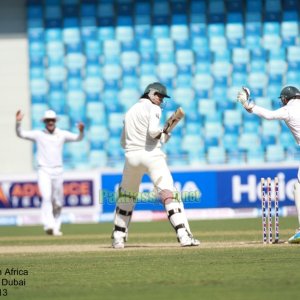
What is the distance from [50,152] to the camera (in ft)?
62.1

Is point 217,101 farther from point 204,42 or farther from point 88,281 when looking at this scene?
point 88,281

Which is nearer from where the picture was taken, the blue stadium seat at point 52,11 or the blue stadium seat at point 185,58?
the blue stadium seat at point 185,58

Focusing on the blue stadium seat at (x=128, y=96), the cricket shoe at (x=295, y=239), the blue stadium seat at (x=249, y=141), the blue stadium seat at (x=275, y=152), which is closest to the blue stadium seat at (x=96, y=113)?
the blue stadium seat at (x=128, y=96)

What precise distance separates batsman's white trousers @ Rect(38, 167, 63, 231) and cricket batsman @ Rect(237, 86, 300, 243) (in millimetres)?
6474

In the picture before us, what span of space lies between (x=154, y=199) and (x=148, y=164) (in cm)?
1005

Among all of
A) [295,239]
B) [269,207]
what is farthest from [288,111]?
[295,239]

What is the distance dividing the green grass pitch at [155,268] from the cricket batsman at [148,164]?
1.20 ft

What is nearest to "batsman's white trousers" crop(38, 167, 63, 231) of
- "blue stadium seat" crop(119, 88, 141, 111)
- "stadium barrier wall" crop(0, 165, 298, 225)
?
"stadium barrier wall" crop(0, 165, 298, 225)

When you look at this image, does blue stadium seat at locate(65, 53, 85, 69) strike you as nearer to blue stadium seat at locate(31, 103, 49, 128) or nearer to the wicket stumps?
blue stadium seat at locate(31, 103, 49, 128)

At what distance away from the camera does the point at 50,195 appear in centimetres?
1875

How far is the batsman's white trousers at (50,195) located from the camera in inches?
730

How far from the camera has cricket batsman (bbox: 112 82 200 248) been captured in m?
13.0

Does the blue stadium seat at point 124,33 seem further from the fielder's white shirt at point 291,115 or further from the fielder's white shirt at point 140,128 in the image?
the fielder's white shirt at point 291,115

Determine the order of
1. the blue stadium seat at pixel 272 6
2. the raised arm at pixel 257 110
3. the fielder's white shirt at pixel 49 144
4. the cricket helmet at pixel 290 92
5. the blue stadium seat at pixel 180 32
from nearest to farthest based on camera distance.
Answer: the raised arm at pixel 257 110 → the cricket helmet at pixel 290 92 → the fielder's white shirt at pixel 49 144 → the blue stadium seat at pixel 180 32 → the blue stadium seat at pixel 272 6
